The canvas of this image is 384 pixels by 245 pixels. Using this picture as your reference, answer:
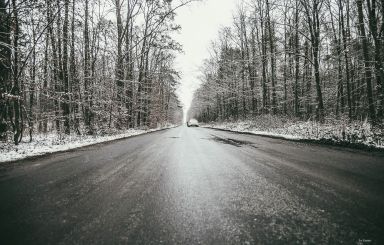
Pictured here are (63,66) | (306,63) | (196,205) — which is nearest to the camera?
(196,205)

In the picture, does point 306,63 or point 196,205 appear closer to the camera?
point 196,205

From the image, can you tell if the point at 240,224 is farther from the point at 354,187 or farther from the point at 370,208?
the point at 354,187

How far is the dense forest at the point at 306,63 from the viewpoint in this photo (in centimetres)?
1666

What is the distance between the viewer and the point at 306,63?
2898cm

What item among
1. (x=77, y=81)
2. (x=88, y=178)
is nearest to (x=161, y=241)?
(x=88, y=178)

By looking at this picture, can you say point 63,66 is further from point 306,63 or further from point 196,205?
point 306,63

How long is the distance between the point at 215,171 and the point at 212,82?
4017cm

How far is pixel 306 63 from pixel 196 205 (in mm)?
29867

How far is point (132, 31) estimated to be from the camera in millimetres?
29484

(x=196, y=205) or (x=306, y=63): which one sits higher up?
(x=306, y=63)

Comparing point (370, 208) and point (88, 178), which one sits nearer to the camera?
point (370, 208)

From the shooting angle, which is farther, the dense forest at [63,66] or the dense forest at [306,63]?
the dense forest at [306,63]

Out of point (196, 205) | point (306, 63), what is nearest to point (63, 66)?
point (196, 205)

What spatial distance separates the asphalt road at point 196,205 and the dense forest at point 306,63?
30.6 feet
